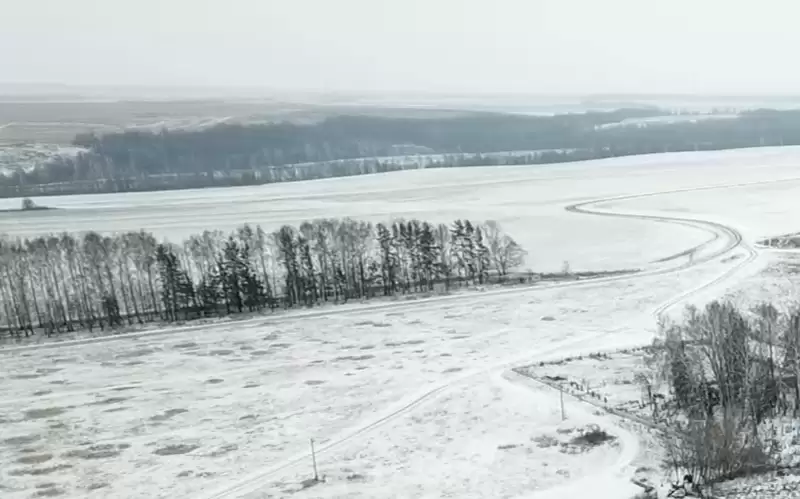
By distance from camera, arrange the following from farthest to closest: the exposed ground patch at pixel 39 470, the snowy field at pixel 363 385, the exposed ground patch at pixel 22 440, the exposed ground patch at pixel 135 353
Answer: the exposed ground patch at pixel 135 353
the exposed ground patch at pixel 22 440
the exposed ground patch at pixel 39 470
the snowy field at pixel 363 385

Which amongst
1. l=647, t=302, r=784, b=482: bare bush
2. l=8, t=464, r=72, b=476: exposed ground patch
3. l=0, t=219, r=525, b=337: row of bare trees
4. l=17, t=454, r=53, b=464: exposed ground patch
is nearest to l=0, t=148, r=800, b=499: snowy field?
l=8, t=464, r=72, b=476: exposed ground patch

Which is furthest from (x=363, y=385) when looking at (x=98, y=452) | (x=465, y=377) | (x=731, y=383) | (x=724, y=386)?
(x=731, y=383)

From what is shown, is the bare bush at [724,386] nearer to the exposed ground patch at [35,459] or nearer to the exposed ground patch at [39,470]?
the exposed ground patch at [39,470]

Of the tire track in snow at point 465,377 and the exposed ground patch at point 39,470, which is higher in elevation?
the exposed ground patch at point 39,470

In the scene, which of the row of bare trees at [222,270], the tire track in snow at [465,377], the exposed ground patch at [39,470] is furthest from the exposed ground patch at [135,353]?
the tire track in snow at [465,377]

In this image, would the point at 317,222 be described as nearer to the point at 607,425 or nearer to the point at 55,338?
the point at 55,338

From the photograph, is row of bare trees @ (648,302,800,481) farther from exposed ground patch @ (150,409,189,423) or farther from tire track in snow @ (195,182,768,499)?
exposed ground patch @ (150,409,189,423)
